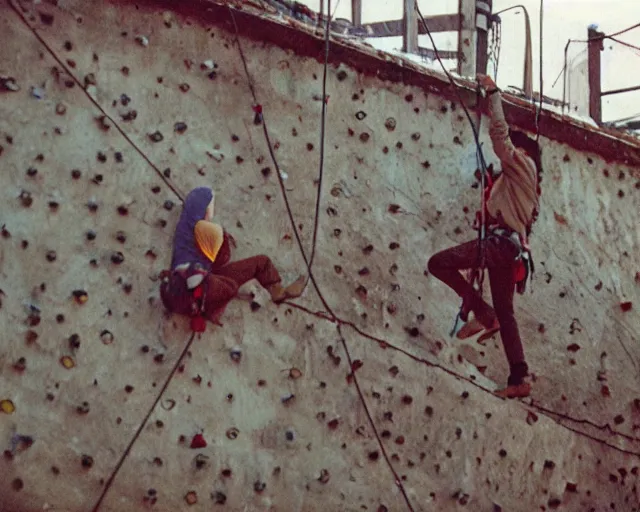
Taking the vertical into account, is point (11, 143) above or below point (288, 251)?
above

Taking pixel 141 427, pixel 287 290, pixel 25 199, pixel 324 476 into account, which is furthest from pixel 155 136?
pixel 324 476

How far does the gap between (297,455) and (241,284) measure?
0.78m

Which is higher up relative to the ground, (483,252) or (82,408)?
(483,252)

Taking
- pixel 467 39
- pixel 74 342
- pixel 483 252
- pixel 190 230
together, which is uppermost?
pixel 467 39

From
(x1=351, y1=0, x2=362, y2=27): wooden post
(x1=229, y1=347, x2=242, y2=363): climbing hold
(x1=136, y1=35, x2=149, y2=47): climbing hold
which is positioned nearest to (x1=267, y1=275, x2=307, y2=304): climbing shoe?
(x1=229, y1=347, x2=242, y2=363): climbing hold

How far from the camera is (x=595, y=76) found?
7.55 m

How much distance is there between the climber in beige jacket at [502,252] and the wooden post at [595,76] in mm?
2540

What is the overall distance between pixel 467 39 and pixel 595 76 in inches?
68.1

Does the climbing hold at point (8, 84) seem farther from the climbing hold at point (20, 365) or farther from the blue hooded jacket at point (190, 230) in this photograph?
the climbing hold at point (20, 365)

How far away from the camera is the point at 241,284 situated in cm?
439

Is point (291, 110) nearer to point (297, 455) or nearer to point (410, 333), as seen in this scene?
point (410, 333)

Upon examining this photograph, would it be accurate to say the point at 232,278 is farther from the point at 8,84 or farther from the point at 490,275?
the point at 490,275

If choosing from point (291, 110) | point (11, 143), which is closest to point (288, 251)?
point (291, 110)

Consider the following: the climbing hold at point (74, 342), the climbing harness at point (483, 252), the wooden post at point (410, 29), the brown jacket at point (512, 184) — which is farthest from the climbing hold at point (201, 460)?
the wooden post at point (410, 29)
